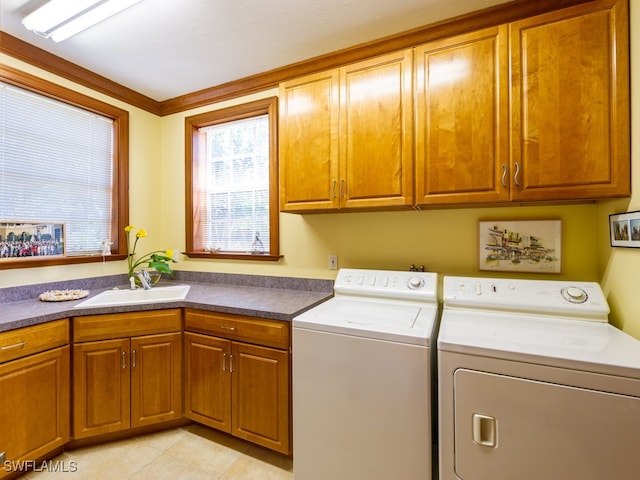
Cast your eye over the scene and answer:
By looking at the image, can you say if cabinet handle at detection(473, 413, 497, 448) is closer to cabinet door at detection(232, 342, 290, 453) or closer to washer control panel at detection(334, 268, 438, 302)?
washer control panel at detection(334, 268, 438, 302)

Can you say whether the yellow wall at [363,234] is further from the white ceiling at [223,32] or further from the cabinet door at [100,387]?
the cabinet door at [100,387]

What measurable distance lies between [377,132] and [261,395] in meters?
1.64

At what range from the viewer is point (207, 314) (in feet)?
6.33

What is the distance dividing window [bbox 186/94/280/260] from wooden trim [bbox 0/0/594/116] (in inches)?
→ 6.2

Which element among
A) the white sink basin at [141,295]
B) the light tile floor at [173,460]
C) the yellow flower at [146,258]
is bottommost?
the light tile floor at [173,460]

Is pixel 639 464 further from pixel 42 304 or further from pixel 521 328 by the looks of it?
pixel 42 304

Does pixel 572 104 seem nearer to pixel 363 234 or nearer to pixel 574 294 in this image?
pixel 574 294

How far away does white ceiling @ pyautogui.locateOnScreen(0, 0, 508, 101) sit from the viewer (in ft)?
5.54

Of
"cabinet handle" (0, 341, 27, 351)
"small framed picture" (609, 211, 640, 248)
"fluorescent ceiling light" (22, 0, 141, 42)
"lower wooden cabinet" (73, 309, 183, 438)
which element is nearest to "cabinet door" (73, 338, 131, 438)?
"lower wooden cabinet" (73, 309, 183, 438)

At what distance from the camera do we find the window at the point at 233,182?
248 centimetres

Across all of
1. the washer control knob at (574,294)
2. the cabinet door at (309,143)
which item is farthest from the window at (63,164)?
the washer control knob at (574,294)

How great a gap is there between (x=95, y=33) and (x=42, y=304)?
67.0 inches

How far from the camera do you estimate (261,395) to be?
69.3 inches

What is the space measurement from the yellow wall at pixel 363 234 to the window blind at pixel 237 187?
19 centimetres
